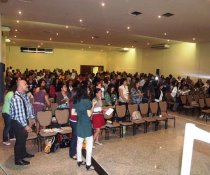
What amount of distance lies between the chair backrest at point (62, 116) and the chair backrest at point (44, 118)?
0.79 ft

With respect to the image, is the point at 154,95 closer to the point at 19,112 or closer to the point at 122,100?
the point at 122,100

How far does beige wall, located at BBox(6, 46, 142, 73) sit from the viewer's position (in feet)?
78.1

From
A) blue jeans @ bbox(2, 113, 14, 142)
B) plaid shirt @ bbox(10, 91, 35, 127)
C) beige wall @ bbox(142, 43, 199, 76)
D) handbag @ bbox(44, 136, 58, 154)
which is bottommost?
handbag @ bbox(44, 136, 58, 154)

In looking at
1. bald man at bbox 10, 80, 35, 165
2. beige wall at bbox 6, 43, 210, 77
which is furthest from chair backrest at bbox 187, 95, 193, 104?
bald man at bbox 10, 80, 35, 165

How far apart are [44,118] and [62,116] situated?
0.48m

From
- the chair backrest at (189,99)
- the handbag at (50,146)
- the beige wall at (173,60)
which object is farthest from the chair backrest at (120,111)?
the beige wall at (173,60)

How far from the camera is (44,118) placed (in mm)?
5859

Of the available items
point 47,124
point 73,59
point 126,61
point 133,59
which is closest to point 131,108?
point 47,124

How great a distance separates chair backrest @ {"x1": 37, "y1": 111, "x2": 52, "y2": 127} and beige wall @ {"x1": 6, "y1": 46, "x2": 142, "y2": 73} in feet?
59.7

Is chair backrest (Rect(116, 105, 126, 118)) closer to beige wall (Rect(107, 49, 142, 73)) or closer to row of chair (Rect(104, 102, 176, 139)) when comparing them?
row of chair (Rect(104, 102, 176, 139))

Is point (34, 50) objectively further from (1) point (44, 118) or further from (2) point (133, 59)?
(1) point (44, 118)

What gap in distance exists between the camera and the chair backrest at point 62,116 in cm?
609

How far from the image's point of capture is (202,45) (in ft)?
53.4

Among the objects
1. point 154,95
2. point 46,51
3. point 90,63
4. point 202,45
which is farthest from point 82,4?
point 90,63
